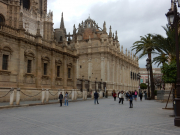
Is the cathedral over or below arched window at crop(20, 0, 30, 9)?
below

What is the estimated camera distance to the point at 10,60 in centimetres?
2009

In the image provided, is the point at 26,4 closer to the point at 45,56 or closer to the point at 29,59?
the point at 45,56

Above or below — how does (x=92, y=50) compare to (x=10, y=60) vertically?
above

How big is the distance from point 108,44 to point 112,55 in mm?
3865

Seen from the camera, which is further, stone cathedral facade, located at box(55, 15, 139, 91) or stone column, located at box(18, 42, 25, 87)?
stone cathedral facade, located at box(55, 15, 139, 91)

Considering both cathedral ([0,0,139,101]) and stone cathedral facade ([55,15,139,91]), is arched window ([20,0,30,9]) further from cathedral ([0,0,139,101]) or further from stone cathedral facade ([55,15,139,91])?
stone cathedral facade ([55,15,139,91])

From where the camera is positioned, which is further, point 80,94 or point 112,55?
point 112,55

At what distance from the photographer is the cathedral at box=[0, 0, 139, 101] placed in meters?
20.4

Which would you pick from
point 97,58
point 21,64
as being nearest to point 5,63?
point 21,64

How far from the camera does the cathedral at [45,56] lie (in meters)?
20.4

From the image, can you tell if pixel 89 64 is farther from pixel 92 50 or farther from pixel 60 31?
pixel 60 31

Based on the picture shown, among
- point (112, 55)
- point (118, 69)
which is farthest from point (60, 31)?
point (118, 69)

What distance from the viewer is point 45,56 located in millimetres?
25359

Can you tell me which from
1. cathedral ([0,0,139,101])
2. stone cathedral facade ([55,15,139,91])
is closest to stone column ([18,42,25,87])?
cathedral ([0,0,139,101])
